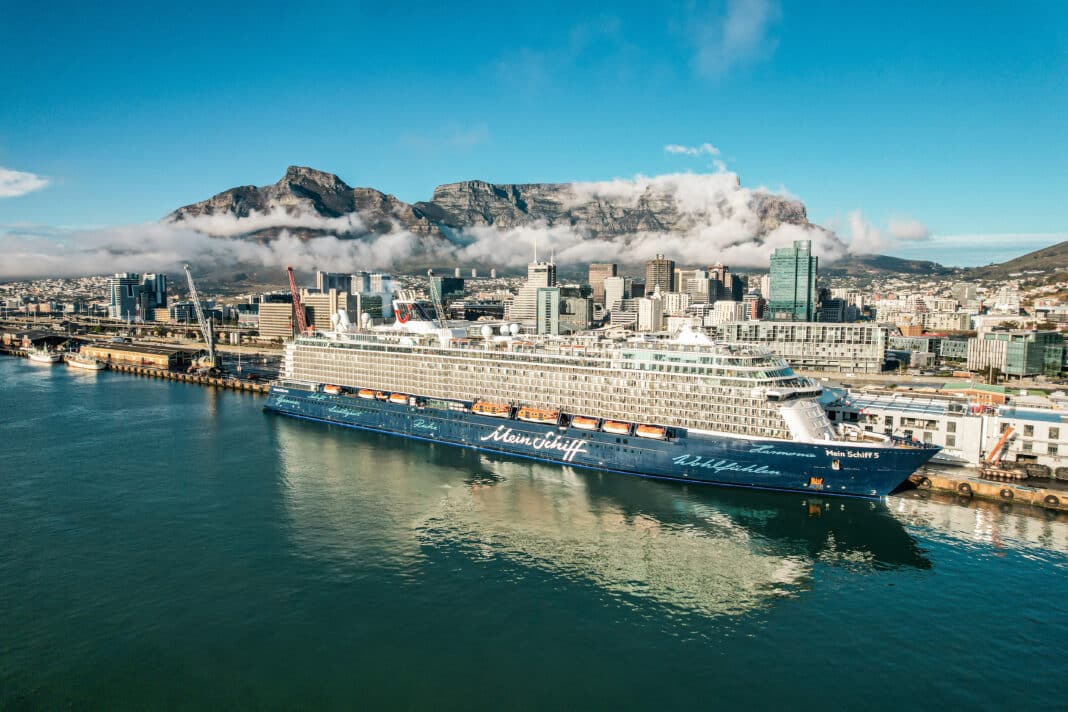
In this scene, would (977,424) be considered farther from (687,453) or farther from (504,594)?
(504,594)

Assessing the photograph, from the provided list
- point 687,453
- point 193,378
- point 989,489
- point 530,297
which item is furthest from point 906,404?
point 530,297

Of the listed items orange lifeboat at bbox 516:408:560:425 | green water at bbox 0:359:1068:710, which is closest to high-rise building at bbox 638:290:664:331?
orange lifeboat at bbox 516:408:560:425

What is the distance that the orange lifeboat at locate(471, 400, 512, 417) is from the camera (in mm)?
38438

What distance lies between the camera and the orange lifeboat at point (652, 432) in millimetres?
32291

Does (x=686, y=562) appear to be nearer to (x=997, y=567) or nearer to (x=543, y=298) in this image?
(x=997, y=567)

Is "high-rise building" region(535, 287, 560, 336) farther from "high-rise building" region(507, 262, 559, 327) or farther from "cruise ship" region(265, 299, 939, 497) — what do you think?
"cruise ship" region(265, 299, 939, 497)

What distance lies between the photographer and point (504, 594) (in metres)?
21.0

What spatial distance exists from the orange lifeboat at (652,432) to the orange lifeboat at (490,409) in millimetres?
8669

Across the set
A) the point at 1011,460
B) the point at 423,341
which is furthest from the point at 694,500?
the point at 423,341

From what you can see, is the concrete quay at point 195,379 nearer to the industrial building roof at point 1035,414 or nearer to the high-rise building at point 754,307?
the industrial building roof at point 1035,414

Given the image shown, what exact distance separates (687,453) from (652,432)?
2.22 meters

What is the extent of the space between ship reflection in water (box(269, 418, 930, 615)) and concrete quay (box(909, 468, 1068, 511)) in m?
4.72

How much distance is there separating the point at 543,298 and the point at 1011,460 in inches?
4469

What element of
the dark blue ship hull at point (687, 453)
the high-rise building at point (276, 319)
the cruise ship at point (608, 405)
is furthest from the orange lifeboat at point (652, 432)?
the high-rise building at point (276, 319)
